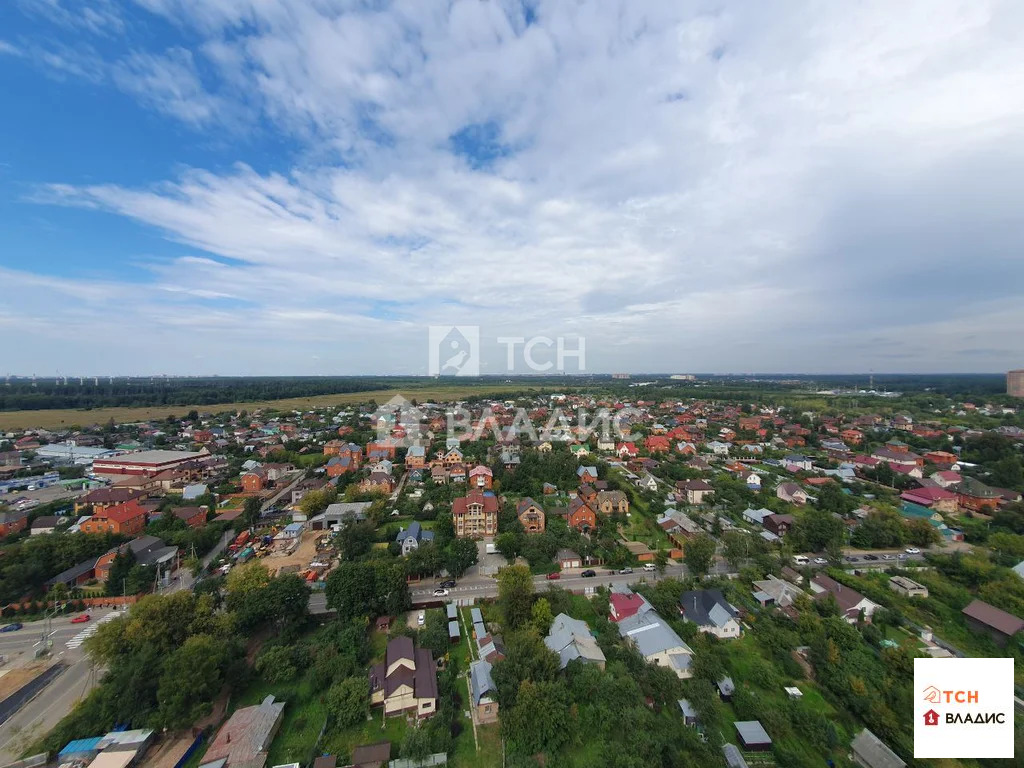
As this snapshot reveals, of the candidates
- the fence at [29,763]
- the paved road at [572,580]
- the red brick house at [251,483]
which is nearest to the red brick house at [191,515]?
the red brick house at [251,483]

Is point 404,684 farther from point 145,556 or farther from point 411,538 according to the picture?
point 145,556

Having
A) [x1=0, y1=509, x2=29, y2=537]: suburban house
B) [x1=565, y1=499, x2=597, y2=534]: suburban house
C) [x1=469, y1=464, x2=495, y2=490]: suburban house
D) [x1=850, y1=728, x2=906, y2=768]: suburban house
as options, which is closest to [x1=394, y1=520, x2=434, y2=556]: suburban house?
[x1=469, y1=464, x2=495, y2=490]: suburban house

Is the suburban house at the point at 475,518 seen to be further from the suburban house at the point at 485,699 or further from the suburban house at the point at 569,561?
the suburban house at the point at 485,699

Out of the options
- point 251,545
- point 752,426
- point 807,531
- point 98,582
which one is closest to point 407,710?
point 251,545

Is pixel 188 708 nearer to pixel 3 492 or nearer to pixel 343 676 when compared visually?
pixel 343 676

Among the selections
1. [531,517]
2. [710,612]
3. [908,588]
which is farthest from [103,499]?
[908,588]

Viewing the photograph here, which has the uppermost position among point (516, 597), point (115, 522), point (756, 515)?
point (115, 522)

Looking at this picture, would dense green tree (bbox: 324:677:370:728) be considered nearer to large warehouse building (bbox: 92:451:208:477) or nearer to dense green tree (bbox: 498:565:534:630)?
dense green tree (bbox: 498:565:534:630)
